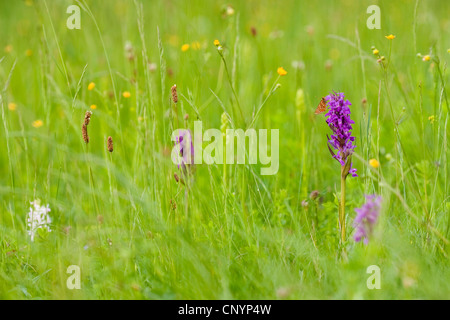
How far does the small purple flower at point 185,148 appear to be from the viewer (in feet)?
5.40

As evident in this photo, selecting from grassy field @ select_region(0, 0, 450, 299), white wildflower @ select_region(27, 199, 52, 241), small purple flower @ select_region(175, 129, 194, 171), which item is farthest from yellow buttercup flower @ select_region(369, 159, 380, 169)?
white wildflower @ select_region(27, 199, 52, 241)

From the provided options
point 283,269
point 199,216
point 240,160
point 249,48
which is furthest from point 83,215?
point 249,48

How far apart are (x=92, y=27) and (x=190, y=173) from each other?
256 cm

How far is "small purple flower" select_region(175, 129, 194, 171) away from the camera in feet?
5.40

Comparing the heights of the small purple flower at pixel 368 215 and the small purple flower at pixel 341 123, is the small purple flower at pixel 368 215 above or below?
below

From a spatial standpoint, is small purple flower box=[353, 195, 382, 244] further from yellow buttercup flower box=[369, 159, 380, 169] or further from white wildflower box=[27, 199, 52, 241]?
white wildflower box=[27, 199, 52, 241]

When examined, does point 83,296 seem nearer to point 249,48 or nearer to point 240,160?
point 240,160

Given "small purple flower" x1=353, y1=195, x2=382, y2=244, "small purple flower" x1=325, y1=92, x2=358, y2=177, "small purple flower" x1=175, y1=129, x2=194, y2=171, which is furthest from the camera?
"small purple flower" x1=175, y1=129, x2=194, y2=171

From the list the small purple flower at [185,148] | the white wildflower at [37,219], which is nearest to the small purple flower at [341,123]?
the small purple flower at [185,148]

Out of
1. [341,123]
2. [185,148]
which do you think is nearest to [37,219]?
[185,148]

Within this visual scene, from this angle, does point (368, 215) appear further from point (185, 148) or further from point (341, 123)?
point (185, 148)

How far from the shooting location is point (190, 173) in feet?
5.49

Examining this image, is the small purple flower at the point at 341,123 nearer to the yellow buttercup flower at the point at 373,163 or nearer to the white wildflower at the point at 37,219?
the yellow buttercup flower at the point at 373,163

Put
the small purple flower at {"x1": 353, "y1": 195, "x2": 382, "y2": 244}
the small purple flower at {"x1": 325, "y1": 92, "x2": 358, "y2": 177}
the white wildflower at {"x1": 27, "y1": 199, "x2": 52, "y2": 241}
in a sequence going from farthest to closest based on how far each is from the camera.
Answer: the white wildflower at {"x1": 27, "y1": 199, "x2": 52, "y2": 241}, the small purple flower at {"x1": 325, "y1": 92, "x2": 358, "y2": 177}, the small purple flower at {"x1": 353, "y1": 195, "x2": 382, "y2": 244}
